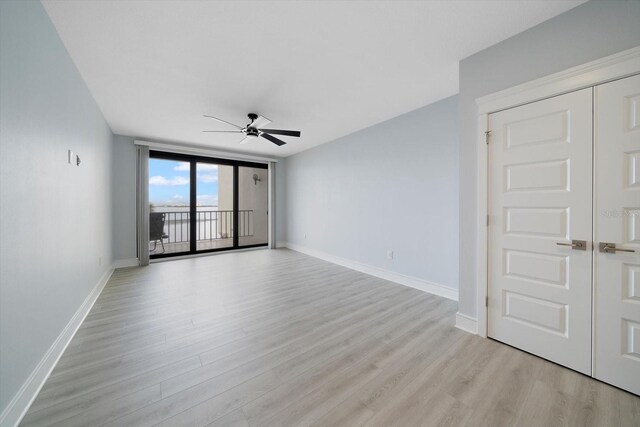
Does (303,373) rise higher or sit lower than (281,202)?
lower

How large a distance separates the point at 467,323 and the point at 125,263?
5.69 m

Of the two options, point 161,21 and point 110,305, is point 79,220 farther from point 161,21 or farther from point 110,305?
point 161,21

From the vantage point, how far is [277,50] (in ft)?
6.75

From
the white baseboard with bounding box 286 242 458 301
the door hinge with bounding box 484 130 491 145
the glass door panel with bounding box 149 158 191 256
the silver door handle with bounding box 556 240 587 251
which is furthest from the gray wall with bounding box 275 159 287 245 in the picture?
the silver door handle with bounding box 556 240 587 251

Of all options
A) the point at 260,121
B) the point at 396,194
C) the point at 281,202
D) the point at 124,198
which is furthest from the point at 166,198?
the point at 396,194

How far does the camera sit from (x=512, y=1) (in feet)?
5.18

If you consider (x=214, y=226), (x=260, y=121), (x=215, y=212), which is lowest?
(x=214, y=226)

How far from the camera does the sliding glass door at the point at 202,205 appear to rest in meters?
5.31

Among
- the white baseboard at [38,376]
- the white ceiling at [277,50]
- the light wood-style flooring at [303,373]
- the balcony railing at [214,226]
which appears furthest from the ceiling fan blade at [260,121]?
the balcony railing at [214,226]

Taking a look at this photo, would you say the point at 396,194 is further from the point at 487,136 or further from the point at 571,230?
the point at 571,230

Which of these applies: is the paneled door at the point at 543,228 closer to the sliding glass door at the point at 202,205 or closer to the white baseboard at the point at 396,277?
the white baseboard at the point at 396,277

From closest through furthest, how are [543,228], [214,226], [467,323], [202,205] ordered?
1. [543,228]
2. [467,323]
3. [202,205]
4. [214,226]

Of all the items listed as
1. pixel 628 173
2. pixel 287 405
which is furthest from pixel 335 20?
pixel 287 405

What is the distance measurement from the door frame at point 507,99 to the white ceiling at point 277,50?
47 cm
